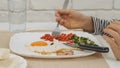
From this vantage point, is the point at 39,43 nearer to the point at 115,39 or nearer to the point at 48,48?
the point at 48,48

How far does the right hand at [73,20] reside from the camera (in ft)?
2.97

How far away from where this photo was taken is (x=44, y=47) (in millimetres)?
723

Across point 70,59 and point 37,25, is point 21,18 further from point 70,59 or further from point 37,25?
point 70,59

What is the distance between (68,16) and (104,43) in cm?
18

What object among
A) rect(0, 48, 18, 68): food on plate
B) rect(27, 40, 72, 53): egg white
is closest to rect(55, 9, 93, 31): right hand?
rect(27, 40, 72, 53): egg white

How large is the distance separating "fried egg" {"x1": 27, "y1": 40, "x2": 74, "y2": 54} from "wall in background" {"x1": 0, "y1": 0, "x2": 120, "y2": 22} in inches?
14.3

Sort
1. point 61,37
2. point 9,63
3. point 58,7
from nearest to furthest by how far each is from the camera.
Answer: point 9,63
point 61,37
point 58,7

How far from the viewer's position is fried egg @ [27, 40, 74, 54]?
27.4 inches

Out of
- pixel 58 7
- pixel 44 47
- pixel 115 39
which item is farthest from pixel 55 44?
pixel 58 7

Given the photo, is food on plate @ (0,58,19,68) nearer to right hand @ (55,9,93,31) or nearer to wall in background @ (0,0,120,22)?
right hand @ (55,9,93,31)

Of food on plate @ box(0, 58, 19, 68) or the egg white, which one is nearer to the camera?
Result: food on plate @ box(0, 58, 19, 68)

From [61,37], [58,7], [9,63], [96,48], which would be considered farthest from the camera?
[58,7]

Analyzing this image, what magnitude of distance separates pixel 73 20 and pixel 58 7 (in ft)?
0.67

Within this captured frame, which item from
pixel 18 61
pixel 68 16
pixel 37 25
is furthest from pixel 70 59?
pixel 37 25
